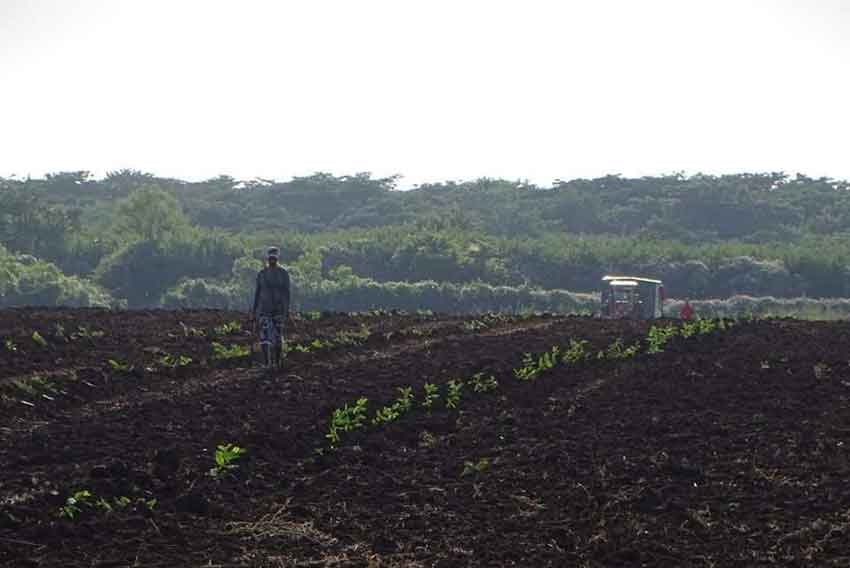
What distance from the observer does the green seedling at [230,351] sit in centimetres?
2475

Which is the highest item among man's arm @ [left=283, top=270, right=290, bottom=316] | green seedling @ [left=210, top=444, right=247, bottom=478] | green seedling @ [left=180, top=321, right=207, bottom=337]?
man's arm @ [left=283, top=270, right=290, bottom=316]

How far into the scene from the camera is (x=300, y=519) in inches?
571

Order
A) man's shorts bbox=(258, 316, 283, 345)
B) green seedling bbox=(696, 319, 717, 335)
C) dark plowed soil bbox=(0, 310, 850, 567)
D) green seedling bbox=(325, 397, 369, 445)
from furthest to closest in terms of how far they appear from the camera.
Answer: green seedling bbox=(696, 319, 717, 335) → man's shorts bbox=(258, 316, 283, 345) → green seedling bbox=(325, 397, 369, 445) → dark plowed soil bbox=(0, 310, 850, 567)

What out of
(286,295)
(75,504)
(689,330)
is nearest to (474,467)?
(75,504)

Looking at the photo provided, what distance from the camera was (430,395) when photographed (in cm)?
2078

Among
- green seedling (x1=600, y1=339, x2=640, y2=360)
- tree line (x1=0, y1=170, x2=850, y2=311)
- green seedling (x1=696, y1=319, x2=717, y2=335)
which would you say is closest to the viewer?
green seedling (x1=600, y1=339, x2=640, y2=360)

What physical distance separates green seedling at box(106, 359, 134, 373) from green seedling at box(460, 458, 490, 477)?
25.3ft

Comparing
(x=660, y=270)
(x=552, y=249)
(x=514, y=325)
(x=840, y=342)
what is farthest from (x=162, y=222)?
(x=840, y=342)

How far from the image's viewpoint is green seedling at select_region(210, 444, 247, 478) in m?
16.0

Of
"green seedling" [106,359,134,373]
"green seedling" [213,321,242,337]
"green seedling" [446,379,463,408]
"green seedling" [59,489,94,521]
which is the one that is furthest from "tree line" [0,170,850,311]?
"green seedling" [59,489,94,521]

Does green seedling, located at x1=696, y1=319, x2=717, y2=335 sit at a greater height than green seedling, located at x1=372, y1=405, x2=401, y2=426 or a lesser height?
greater

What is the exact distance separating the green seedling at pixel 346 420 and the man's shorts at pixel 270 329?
4143 millimetres

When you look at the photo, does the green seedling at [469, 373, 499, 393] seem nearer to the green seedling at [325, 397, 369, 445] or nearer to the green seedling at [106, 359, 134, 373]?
the green seedling at [325, 397, 369, 445]

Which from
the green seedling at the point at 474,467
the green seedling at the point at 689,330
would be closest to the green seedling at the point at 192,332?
the green seedling at the point at 689,330
